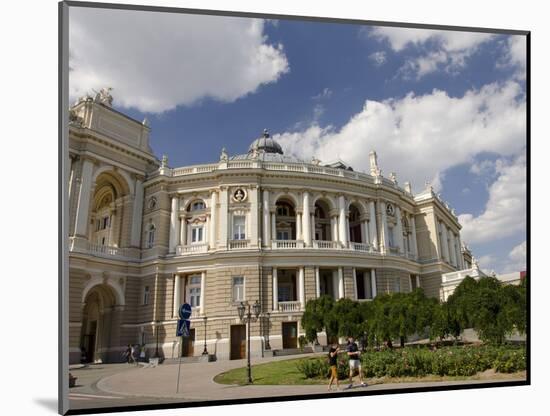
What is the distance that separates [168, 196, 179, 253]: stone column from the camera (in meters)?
16.3

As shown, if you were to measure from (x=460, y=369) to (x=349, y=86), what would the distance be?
757cm

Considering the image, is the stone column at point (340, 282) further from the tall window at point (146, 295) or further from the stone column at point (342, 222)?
the tall window at point (146, 295)

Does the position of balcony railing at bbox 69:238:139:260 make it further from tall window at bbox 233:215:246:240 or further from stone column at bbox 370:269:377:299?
stone column at bbox 370:269:377:299

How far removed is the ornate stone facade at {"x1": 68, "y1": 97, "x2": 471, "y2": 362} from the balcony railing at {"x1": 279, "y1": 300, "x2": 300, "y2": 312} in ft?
0.13

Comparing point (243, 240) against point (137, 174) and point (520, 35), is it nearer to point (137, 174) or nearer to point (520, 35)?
point (137, 174)

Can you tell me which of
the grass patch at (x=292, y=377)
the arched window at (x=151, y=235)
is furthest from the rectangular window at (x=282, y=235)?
the grass patch at (x=292, y=377)

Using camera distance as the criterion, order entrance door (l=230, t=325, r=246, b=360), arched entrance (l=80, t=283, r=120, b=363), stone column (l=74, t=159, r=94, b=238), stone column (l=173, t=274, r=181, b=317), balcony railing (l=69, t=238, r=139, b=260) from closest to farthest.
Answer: arched entrance (l=80, t=283, r=120, b=363), entrance door (l=230, t=325, r=246, b=360), stone column (l=173, t=274, r=181, b=317), balcony railing (l=69, t=238, r=139, b=260), stone column (l=74, t=159, r=94, b=238)

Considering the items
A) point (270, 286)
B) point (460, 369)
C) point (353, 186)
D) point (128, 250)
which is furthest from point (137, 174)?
point (460, 369)

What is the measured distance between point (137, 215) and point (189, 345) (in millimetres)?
5229

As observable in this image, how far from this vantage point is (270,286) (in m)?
15.8

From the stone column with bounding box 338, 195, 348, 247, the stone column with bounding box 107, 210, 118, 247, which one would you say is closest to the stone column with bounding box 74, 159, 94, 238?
the stone column with bounding box 107, 210, 118, 247

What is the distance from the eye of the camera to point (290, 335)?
45.0 ft

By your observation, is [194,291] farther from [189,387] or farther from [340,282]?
[189,387]

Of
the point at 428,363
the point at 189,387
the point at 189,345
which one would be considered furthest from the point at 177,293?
the point at 428,363
